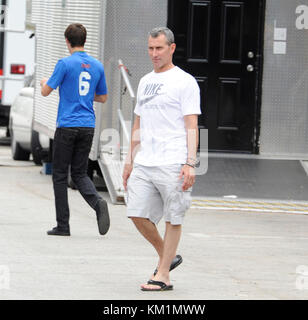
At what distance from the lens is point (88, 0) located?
13.1 m

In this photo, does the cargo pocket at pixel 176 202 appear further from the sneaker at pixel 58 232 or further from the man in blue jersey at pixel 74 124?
the sneaker at pixel 58 232

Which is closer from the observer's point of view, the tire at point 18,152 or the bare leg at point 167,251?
the bare leg at point 167,251

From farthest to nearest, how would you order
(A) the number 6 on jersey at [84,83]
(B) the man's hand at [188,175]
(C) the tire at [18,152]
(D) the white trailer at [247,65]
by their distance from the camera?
1. (C) the tire at [18,152]
2. (D) the white trailer at [247,65]
3. (A) the number 6 on jersey at [84,83]
4. (B) the man's hand at [188,175]

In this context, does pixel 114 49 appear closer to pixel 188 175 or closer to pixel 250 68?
pixel 250 68

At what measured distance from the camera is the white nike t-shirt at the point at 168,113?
7082 millimetres

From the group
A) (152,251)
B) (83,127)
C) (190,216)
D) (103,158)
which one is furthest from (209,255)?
(103,158)

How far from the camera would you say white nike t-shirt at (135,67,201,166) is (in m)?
7.08

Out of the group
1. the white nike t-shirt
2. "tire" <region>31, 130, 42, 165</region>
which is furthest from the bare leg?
"tire" <region>31, 130, 42, 165</region>

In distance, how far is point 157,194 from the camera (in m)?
7.23

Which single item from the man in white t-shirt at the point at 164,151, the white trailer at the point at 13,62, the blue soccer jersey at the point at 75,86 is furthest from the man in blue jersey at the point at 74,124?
the white trailer at the point at 13,62

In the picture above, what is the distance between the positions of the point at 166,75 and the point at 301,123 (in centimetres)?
709

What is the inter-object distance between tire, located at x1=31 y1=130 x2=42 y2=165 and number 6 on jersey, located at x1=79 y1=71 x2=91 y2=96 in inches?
269
